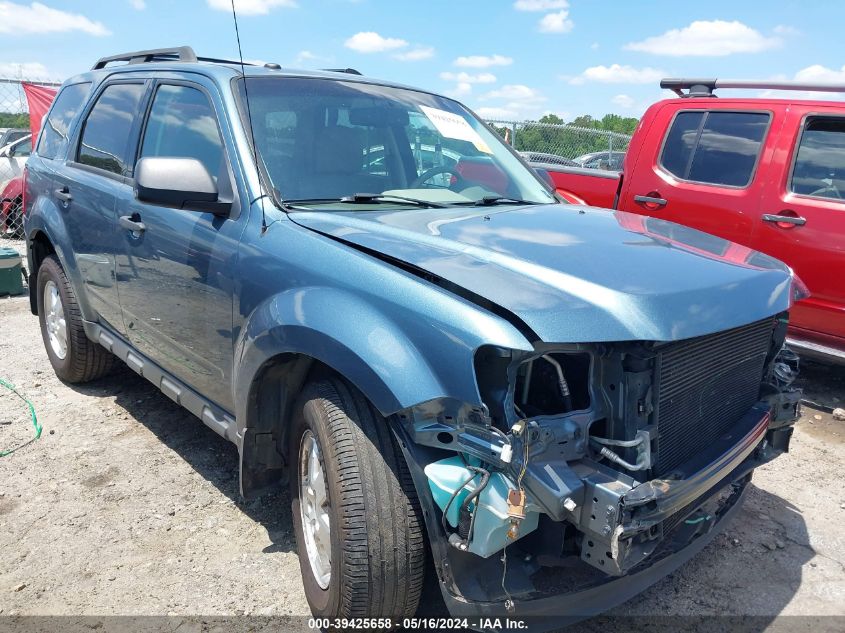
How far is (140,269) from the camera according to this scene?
3.44 metres

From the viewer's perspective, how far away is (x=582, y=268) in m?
2.13

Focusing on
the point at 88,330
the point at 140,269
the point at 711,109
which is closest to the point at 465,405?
the point at 140,269

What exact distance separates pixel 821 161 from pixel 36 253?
5583 mm

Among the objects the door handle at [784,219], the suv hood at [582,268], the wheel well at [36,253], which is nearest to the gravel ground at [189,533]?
the wheel well at [36,253]

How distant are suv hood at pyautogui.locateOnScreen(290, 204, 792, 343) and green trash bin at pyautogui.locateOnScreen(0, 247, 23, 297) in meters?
6.08

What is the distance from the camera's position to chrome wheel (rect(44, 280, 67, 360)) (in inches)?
187

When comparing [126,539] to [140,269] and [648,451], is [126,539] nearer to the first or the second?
[140,269]

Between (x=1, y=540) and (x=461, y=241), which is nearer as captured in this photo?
(x=461, y=241)

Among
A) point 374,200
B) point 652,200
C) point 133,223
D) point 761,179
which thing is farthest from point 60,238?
point 761,179

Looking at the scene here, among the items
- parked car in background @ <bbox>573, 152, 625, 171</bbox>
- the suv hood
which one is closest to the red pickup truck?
the suv hood

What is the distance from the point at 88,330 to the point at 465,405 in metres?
3.26

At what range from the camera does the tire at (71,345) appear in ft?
14.5

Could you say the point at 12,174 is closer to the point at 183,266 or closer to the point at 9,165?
the point at 9,165

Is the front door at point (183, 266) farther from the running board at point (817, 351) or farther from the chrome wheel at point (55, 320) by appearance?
the running board at point (817, 351)
